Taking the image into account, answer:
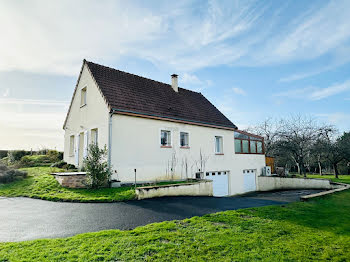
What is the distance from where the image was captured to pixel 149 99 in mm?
14227

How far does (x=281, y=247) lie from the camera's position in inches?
167

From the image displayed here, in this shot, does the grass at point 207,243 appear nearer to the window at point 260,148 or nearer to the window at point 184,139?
the window at point 184,139

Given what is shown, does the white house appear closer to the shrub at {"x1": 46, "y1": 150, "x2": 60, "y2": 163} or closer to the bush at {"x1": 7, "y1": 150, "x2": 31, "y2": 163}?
the shrub at {"x1": 46, "y1": 150, "x2": 60, "y2": 163}

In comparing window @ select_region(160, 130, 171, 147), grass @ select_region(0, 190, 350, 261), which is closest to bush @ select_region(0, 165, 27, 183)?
window @ select_region(160, 130, 171, 147)

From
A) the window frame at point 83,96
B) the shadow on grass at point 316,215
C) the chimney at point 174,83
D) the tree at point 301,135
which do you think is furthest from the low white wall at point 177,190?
the tree at point 301,135

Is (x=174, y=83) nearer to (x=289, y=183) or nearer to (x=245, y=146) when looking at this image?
(x=245, y=146)

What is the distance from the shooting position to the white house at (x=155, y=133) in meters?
11.7

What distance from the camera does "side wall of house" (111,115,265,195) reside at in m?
11.5

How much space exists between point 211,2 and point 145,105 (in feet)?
22.1

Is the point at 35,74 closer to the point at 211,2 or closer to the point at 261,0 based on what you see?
the point at 211,2

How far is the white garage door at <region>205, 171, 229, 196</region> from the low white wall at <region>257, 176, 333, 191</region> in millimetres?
4575

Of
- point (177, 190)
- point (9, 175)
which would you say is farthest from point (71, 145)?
point (177, 190)

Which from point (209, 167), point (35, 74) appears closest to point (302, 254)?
point (209, 167)

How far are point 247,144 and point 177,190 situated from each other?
11.7 metres
